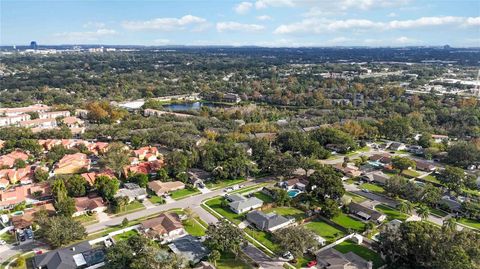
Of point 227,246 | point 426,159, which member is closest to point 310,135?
point 426,159

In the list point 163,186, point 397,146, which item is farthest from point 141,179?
point 397,146

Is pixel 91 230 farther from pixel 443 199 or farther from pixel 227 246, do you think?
pixel 443 199

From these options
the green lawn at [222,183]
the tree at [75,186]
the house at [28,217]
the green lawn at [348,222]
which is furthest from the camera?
the green lawn at [222,183]

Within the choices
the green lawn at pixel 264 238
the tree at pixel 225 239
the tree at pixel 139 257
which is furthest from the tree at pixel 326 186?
the tree at pixel 139 257

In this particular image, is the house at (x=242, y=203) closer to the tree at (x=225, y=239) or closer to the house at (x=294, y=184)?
the house at (x=294, y=184)

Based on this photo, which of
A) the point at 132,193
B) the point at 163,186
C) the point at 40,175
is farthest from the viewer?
the point at 40,175

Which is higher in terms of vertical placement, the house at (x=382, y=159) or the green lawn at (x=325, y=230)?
the house at (x=382, y=159)

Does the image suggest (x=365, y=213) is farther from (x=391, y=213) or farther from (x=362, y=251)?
(x=362, y=251)
